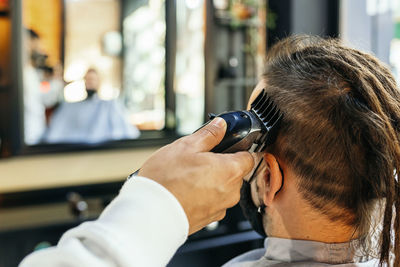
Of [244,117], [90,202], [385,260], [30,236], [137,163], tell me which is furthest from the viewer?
[137,163]

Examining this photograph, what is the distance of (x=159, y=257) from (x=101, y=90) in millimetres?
2416

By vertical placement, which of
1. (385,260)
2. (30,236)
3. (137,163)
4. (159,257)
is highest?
(159,257)

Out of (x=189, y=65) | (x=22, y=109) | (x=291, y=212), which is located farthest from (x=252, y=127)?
(x=189, y=65)

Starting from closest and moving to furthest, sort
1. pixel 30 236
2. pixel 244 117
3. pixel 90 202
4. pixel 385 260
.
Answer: pixel 244 117 → pixel 385 260 → pixel 30 236 → pixel 90 202

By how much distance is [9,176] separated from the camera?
2744 millimetres

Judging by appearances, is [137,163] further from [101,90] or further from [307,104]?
[307,104]

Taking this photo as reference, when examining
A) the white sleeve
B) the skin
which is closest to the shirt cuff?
the white sleeve

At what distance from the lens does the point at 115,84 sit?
9.75ft

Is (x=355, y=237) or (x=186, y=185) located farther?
(x=355, y=237)

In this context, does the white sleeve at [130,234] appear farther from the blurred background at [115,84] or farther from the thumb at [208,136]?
the blurred background at [115,84]

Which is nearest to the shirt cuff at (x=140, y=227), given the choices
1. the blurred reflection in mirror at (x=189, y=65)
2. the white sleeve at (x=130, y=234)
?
the white sleeve at (x=130, y=234)

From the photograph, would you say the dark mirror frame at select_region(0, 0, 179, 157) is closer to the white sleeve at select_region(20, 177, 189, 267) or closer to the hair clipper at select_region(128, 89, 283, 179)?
the hair clipper at select_region(128, 89, 283, 179)

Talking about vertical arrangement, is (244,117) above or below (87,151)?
above

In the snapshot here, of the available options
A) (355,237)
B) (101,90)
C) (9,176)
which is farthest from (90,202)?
(355,237)
